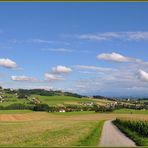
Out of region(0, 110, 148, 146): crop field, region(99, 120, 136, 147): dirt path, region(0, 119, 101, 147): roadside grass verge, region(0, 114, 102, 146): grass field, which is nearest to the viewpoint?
region(99, 120, 136, 147): dirt path

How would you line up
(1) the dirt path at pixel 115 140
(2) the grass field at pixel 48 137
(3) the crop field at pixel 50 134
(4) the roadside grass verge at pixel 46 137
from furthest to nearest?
(3) the crop field at pixel 50 134
(2) the grass field at pixel 48 137
(4) the roadside grass verge at pixel 46 137
(1) the dirt path at pixel 115 140

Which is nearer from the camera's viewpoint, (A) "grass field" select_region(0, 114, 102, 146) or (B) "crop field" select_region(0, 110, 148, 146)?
(A) "grass field" select_region(0, 114, 102, 146)

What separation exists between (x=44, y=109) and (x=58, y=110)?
20.1ft

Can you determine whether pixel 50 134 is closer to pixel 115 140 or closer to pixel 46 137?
pixel 46 137

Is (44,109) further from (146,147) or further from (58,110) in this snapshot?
(146,147)

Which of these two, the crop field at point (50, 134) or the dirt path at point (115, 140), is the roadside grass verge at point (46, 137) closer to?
the crop field at point (50, 134)

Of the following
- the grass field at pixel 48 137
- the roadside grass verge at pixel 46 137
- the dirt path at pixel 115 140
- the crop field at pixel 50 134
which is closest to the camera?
the dirt path at pixel 115 140

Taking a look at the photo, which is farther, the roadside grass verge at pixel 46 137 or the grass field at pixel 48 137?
the grass field at pixel 48 137

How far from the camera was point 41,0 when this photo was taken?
2681cm

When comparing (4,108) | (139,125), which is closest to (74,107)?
(4,108)

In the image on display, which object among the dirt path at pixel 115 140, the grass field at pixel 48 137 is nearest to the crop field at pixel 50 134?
the grass field at pixel 48 137

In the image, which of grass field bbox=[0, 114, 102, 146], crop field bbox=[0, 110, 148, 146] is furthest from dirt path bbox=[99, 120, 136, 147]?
grass field bbox=[0, 114, 102, 146]

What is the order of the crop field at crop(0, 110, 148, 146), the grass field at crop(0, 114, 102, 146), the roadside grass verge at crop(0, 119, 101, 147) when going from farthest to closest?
the crop field at crop(0, 110, 148, 146), the grass field at crop(0, 114, 102, 146), the roadside grass verge at crop(0, 119, 101, 147)

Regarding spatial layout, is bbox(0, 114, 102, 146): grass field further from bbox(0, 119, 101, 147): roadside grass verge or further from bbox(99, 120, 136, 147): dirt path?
bbox(99, 120, 136, 147): dirt path
